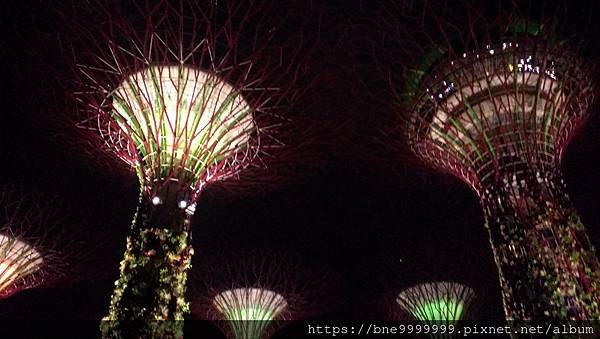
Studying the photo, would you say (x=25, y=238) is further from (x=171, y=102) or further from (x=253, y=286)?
(x=171, y=102)

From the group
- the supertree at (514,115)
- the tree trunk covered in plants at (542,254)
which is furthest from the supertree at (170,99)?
the tree trunk covered in plants at (542,254)

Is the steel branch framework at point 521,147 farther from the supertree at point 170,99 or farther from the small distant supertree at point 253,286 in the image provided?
the small distant supertree at point 253,286

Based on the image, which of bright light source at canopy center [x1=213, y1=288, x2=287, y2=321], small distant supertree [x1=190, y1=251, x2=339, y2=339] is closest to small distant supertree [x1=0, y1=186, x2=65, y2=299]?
small distant supertree [x1=190, y1=251, x2=339, y2=339]

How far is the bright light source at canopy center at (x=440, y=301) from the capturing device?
77.8ft

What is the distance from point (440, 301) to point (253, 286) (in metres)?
8.48

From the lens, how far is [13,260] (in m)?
18.5

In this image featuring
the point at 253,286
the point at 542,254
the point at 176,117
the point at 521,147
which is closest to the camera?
the point at 542,254

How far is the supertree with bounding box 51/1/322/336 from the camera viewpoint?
9.60m

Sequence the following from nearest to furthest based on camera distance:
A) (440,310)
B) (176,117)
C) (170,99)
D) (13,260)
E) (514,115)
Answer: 1. (176,117)
2. (514,115)
3. (170,99)
4. (13,260)
5. (440,310)

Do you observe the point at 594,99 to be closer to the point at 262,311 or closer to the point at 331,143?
the point at 331,143

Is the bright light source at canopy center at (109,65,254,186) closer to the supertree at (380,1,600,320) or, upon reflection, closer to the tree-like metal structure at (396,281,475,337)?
the supertree at (380,1,600,320)

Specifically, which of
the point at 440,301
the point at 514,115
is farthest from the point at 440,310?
the point at 514,115

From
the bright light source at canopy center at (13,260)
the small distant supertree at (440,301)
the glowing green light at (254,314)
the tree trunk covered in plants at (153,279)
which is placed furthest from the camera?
the small distant supertree at (440,301)

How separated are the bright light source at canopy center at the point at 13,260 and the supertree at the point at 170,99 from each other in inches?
337
